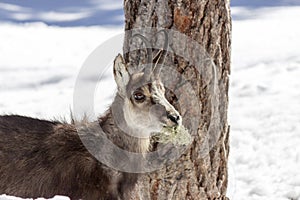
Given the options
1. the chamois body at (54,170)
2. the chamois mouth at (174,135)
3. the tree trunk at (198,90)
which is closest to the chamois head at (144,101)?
the chamois mouth at (174,135)

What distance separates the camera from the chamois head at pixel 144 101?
623 centimetres

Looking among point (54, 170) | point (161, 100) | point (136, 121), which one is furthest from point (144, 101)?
point (54, 170)

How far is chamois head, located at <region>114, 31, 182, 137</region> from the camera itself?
623 cm

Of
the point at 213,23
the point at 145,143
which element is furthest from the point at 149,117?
the point at 213,23

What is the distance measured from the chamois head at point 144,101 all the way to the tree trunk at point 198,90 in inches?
23.3

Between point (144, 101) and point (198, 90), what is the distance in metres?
0.93

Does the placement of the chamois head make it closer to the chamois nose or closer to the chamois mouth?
the chamois nose

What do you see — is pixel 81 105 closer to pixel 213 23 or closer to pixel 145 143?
pixel 145 143

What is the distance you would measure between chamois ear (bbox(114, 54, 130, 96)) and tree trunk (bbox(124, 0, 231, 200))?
0.71 metres

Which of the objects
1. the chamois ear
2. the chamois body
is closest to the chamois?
the chamois body

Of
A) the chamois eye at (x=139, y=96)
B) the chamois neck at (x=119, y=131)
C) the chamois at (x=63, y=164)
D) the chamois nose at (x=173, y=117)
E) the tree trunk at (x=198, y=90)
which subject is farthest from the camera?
the tree trunk at (x=198, y=90)

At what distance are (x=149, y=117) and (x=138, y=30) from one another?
3.98 ft

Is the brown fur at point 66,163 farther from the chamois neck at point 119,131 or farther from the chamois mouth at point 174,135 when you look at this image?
the chamois mouth at point 174,135

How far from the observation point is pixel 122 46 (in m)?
7.34
